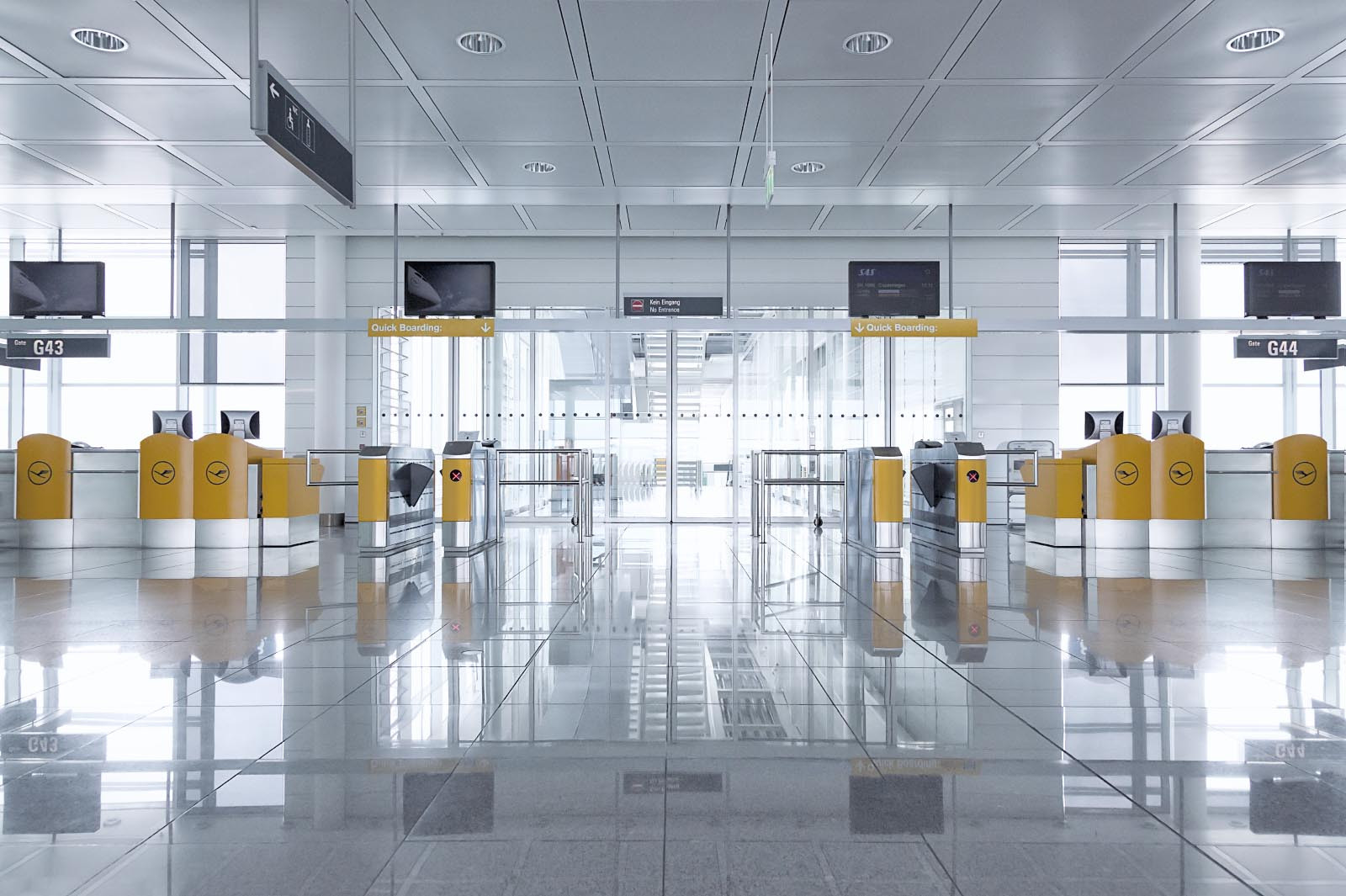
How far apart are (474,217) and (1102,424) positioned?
8813 millimetres

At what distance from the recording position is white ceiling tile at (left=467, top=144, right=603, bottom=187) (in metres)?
10.2

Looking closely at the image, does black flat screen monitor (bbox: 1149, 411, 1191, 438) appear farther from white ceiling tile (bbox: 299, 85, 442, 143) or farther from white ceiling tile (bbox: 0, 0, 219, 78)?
white ceiling tile (bbox: 0, 0, 219, 78)

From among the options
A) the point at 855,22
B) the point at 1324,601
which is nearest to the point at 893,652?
the point at 1324,601

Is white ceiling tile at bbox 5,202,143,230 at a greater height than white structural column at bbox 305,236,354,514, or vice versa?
white ceiling tile at bbox 5,202,143,230

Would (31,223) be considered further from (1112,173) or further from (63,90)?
(1112,173)

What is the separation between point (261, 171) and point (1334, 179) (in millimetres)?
12657

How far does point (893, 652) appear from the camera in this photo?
467 centimetres

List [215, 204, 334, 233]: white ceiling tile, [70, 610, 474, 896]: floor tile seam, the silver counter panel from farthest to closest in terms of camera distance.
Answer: [215, 204, 334, 233]: white ceiling tile < the silver counter panel < [70, 610, 474, 896]: floor tile seam

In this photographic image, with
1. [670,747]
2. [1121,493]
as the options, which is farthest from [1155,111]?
[670,747]

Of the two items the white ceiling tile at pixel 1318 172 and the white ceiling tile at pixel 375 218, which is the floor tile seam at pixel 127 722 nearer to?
the white ceiling tile at pixel 375 218

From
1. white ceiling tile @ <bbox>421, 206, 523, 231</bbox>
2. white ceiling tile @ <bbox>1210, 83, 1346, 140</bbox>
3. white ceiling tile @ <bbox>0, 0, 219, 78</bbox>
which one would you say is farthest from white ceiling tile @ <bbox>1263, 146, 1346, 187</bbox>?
white ceiling tile @ <bbox>0, 0, 219, 78</bbox>

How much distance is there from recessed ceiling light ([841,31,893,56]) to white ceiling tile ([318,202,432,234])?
7221mm

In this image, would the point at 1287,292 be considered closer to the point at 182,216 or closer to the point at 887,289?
the point at 887,289

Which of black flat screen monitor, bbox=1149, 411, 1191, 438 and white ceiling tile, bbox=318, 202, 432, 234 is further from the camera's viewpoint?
white ceiling tile, bbox=318, 202, 432, 234
